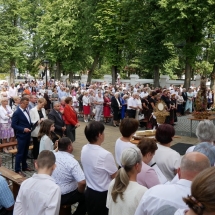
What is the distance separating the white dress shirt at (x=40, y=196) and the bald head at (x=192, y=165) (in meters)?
1.29

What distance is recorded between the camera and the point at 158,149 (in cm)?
375

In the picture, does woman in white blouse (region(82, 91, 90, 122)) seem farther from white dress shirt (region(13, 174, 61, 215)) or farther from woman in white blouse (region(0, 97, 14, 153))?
white dress shirt (region(13, 174, 61, 215))

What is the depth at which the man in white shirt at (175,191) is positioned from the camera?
87.4 inches

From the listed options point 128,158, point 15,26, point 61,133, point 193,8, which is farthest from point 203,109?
Result: point 15,26

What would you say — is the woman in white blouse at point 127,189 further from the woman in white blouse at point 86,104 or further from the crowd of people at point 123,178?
the woman in white blouse at point 86,104

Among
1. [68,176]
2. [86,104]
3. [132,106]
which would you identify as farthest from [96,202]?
[86,104]

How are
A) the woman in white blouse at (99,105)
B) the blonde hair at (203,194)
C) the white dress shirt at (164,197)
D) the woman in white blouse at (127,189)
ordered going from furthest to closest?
the woman in white blouse at (99,105), the woman in white blouse at (127,189), the white dress shirt at (164,197), the blonde hair at (203,194)

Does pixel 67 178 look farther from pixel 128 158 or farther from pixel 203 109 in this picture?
pixel 203 109

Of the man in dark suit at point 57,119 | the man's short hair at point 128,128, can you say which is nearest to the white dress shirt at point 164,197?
the man's short hair at point 128,128

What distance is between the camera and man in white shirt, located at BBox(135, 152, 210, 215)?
7.29 feet

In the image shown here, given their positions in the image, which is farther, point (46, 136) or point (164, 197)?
point (46, 136)

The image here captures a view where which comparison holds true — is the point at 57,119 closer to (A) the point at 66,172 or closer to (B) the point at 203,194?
(A) the point at 66,172

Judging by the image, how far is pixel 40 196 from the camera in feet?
9.47

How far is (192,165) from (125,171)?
668mm
